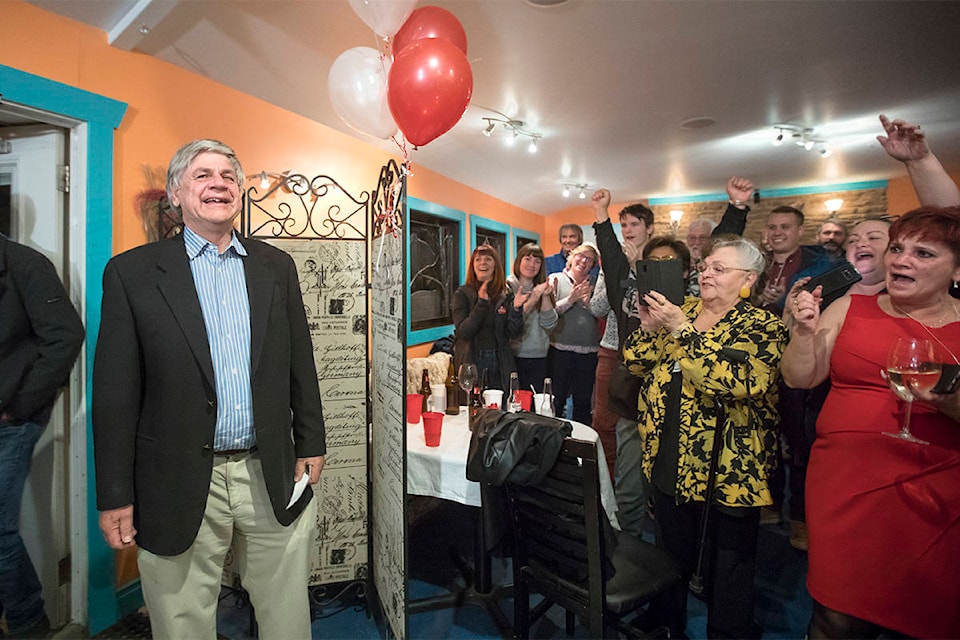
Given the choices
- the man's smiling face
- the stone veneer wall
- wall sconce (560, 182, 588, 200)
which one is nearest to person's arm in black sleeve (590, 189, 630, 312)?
the man's smiling face

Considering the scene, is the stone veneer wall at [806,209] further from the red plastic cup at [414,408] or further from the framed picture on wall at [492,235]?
the red plastic cup at [414,408]

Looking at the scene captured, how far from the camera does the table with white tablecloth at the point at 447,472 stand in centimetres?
185

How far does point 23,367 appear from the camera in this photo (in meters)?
1.75

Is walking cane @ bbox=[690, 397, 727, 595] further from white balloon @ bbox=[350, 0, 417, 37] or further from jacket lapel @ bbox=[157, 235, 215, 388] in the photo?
white balloon @ bbox=[350, 0, 417, 37]

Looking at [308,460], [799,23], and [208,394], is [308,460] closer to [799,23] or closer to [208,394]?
[208,394]

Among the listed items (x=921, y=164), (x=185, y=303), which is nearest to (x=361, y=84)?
(x=185, y=303)

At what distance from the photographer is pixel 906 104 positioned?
11.2 ft

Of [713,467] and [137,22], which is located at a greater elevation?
[137,22]

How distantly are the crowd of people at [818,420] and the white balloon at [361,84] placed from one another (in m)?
1.27

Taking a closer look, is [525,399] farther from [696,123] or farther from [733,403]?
[696,123]

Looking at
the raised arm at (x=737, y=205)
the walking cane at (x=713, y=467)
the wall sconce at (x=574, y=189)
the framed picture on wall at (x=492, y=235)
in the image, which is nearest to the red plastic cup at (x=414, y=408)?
the walking cane at (x=713, y=467)

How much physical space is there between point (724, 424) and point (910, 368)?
1.91 ft

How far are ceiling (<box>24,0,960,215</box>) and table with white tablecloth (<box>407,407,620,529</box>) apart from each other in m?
1.88

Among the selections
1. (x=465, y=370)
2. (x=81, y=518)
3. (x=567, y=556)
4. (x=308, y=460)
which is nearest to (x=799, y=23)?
(x=465, y=370)
